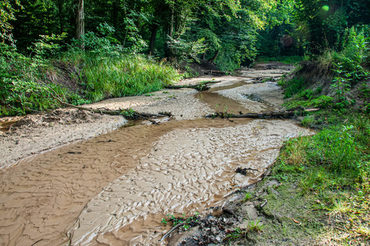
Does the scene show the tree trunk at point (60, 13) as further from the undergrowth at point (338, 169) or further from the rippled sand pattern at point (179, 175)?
the undergrowth at point (338, 169)

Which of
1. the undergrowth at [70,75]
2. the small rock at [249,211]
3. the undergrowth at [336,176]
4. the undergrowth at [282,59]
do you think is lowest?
the small rock at [249,211]

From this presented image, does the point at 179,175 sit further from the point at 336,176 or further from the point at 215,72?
the point at 215,72

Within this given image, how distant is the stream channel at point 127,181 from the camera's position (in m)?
2.15

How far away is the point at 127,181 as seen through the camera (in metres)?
2.99

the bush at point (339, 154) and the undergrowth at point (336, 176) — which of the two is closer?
the undergrowth at point (336, 176)

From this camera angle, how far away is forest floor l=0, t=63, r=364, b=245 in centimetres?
201

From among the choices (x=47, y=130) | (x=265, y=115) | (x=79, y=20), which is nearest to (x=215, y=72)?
(x=79, y=20)

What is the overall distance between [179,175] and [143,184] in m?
0.57

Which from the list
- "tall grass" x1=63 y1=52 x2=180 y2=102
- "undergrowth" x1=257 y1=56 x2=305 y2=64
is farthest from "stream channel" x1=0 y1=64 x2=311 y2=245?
"undergrowth" x1=257 y1=56 x2=305 y2=64

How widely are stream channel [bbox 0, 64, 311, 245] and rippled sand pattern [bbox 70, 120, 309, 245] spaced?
1cm

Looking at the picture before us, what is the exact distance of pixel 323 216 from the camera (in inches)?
77.4

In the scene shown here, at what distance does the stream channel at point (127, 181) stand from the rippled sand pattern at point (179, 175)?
0.01 meters

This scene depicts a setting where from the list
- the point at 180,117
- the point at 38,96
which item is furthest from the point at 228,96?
the point at 38,96

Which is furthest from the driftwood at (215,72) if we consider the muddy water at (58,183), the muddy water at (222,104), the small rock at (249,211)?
the small rock at (249,211)
